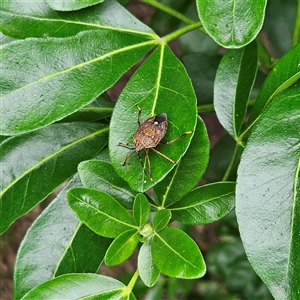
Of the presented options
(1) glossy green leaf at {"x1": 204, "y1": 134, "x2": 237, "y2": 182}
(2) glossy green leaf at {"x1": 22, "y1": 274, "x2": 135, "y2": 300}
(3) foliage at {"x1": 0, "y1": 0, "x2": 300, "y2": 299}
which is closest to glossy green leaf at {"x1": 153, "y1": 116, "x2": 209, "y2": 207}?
(3) foliage at {"x1": 0, "y1": 0, "x2": 300, "y2": 299}

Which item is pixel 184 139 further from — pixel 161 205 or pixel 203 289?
pixel 203 289

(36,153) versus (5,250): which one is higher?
(36,153)

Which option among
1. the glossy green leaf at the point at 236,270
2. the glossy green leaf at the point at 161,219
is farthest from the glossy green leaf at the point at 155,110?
the glossy green leaf at the point at 236,270

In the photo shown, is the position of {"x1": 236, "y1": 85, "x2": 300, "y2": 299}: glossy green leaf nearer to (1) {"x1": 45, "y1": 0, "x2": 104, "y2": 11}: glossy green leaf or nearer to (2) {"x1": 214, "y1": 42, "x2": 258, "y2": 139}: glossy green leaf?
(2) {"x1": 214, "y1": 42, "x2": 258, "y2": 139}: glossy green leaf

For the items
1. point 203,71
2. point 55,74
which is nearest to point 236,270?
point 203,71

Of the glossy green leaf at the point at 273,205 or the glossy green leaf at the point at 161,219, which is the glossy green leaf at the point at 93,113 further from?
the glossy green leaf at the point at 273,205

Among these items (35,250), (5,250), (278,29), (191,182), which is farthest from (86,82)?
(5,250)

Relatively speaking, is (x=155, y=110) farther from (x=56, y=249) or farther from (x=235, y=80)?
(x=56, y=249)
